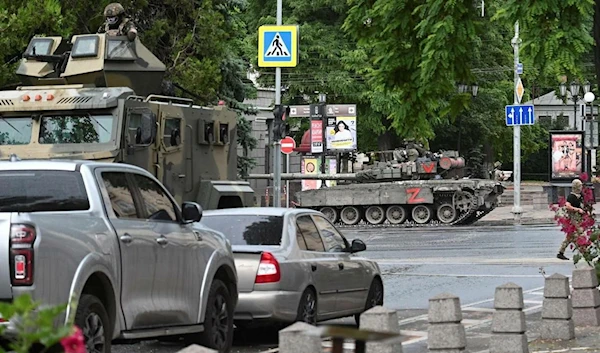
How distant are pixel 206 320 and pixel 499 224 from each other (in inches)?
1268

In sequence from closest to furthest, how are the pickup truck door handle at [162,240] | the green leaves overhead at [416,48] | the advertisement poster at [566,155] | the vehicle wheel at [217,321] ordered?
the pickup truck door handle at [162,240]
the vehicle wheel at [217,321]
the green leaves overhead at [416,48]
the advertisement poster at [566,155]

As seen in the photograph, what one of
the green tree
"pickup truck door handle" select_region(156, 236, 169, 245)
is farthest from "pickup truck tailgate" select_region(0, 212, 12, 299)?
the green tree

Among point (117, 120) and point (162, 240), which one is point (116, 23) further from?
point (162, 240)

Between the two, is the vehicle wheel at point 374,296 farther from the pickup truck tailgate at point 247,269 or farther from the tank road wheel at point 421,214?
the tank road wheel at point 421,214

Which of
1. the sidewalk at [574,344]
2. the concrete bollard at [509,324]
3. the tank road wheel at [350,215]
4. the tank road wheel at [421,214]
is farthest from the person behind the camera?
the tank road wheel at [350,215]

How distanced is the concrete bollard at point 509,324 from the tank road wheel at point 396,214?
31.9m

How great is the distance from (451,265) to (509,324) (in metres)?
12.8

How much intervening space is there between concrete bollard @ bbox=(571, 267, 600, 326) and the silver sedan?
2309 mm

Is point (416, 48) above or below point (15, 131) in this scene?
above

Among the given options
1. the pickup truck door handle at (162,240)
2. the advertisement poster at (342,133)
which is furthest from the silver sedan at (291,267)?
the advertisement poster at (342,133)

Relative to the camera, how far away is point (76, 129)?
16172 mm

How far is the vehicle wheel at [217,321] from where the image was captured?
10656 millimetres

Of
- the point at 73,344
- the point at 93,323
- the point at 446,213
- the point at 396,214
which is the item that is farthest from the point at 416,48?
the point at 396,214

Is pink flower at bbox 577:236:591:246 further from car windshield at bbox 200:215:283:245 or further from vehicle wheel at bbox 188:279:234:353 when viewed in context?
vehicle wheel at bbox 188:279:234:353
